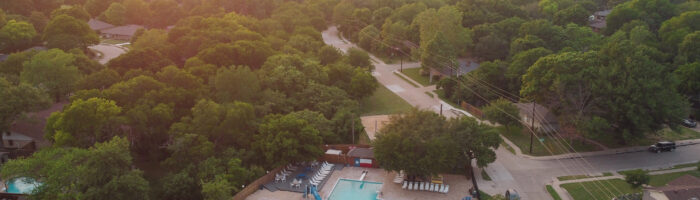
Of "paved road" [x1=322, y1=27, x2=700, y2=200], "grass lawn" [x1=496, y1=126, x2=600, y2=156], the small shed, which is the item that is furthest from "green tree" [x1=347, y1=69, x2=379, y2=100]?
"paved road" [x1=322, y1=27, x2=700, y2=200]

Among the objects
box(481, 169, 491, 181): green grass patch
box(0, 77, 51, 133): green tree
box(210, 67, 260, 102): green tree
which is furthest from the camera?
box(210, 67, 260, 102): green tree

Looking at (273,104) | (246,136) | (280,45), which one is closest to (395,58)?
(280,45)

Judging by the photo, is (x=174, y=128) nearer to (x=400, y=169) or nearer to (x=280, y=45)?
(x=400, y=169)

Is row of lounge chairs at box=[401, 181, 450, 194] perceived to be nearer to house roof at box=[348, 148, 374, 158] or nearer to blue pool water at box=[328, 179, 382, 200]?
blue pool water at box=[328, 179, 382, 200]

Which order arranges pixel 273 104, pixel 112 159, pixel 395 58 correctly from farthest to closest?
pixel 395 58 < pixel 273 104 < pixel 112 159

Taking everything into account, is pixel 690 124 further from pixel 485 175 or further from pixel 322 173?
pixel 322 173

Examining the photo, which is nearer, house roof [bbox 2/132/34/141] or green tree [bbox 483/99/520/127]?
house roof [bbox 2/132/34/141]
